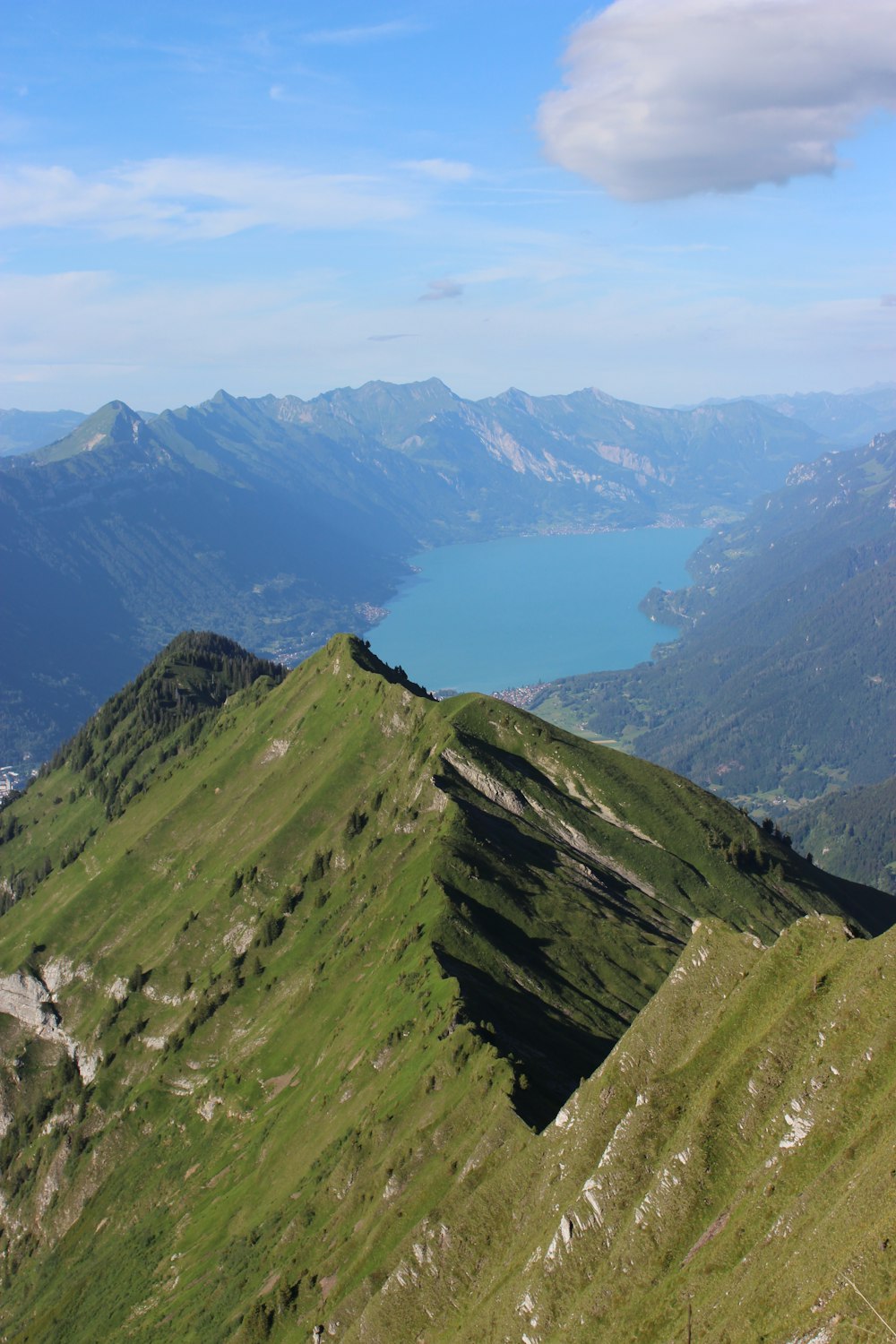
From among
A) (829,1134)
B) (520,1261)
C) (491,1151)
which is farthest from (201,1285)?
(829,1134)

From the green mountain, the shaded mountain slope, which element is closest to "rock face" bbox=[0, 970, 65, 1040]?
the green mountain

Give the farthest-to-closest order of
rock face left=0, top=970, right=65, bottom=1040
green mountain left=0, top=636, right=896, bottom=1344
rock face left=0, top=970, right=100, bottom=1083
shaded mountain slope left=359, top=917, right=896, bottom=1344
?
rock face left=0, top=970, right=65, bottom=1040 → rock face left=0, top=970, right=100, bottom=1083 → green mountain left=0, top=636, right=896, bottom=1344 → shaded mountain slope left=359, top=917, right=896, bottom=1344

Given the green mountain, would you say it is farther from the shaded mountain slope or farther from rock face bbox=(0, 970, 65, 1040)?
rock face bbox=(0, 970, 65, 1040)

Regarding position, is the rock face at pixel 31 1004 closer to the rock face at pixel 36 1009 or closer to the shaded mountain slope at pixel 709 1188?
the rock face at pixel 36 1009

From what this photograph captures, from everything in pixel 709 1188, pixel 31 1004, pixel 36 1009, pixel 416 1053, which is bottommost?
pixel 31 1004

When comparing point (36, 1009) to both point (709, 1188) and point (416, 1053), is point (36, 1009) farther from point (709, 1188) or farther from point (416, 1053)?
point (709, 1188)

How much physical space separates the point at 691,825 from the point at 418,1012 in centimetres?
8718

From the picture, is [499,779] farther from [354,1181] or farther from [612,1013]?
[354,1181]

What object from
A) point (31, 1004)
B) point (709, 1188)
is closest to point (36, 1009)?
point (31, 1004)

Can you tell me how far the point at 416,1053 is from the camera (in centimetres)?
10975

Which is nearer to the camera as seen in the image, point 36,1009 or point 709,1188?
point 709,1188

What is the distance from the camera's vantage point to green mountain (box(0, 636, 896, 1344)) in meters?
64.4

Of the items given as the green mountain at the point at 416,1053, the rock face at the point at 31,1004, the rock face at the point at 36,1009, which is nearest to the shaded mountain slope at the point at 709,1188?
the green mountain at the point at 416,1053

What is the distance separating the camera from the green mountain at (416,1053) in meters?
64.4
